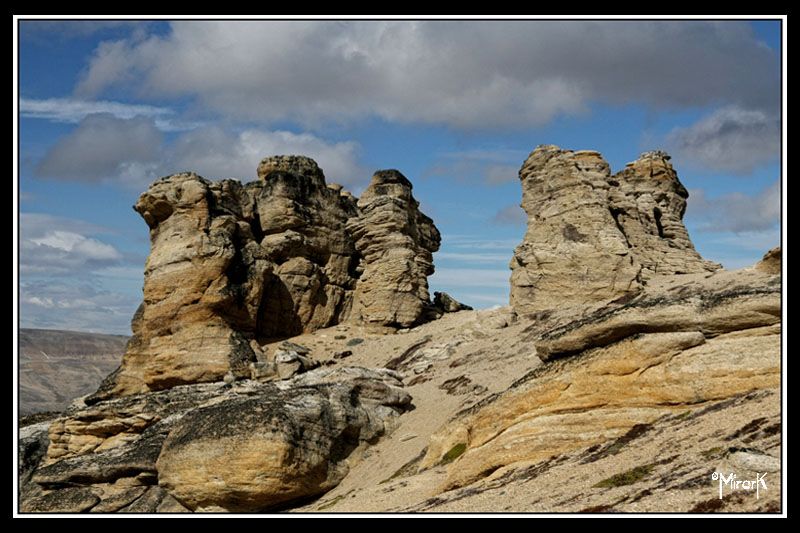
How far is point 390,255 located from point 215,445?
1141 inches

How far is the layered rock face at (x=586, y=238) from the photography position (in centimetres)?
4441

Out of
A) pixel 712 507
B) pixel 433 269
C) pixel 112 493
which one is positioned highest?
pixel 433 269

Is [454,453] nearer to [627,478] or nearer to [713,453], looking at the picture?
[627,478]

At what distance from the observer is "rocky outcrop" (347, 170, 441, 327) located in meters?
52.7

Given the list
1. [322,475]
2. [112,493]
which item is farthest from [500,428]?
[112,493]

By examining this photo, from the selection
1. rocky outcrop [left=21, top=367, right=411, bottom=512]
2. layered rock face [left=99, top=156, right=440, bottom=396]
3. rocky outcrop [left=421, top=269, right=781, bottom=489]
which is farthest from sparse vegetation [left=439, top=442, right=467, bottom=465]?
layered rock face [left=99, top=156, right=440, bottom=396]

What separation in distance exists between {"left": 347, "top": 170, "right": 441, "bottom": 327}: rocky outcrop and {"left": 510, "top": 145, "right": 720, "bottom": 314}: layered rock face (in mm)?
7878

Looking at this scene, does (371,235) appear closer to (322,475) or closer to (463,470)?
(322,475)

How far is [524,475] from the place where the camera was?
64.3 ft

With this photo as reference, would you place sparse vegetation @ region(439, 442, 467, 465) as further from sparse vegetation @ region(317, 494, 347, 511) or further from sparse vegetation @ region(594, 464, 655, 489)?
sparse vegetation @ region(594, 464, 655, 489)

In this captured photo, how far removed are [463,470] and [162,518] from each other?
806cm

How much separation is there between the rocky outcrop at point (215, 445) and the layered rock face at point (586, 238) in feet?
43.9

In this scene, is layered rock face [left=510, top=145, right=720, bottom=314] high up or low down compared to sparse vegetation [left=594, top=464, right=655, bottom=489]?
up

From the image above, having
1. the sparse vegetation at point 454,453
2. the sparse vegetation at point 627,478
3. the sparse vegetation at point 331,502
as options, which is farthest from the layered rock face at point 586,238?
the sparse vegetation at point 627,478
